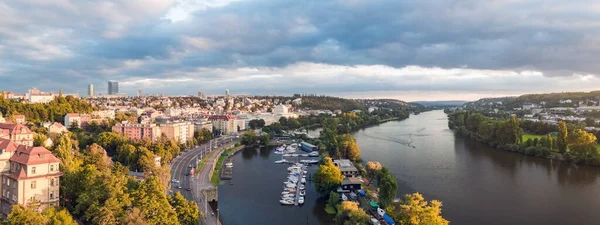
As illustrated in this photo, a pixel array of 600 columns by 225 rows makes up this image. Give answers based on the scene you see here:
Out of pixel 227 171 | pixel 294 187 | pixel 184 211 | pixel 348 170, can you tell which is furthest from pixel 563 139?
pixel 184 211

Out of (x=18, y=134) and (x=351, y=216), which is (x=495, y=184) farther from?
(x=18, y=134)

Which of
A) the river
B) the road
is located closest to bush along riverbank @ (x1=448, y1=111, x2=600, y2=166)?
the river

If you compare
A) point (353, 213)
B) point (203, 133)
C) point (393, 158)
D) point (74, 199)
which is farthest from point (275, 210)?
point (203, 133)

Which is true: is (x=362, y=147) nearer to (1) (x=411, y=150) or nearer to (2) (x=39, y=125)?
(1) (x=411, y=150)

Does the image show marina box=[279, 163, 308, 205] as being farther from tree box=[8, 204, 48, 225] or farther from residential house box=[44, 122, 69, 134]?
residential house box=[44, 122, 69, 134]

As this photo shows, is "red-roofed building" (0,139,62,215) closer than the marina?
Yes
